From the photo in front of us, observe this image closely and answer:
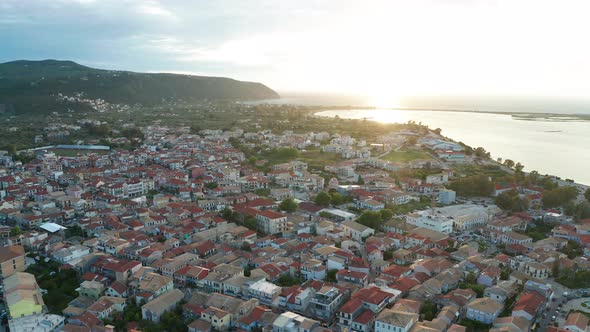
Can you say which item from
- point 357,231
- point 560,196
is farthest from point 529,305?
point 560,196

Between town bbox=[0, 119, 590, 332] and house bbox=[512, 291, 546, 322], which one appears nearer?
house bbox=[512, 291, 546, 322]

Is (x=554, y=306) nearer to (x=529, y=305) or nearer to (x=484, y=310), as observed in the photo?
(x=529, y=305)

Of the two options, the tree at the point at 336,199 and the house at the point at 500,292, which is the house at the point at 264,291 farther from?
the tree at the point at 336,199

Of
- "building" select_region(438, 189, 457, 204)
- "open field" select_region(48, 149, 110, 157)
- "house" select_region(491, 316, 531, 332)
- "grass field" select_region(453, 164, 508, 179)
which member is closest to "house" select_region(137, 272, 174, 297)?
"house" select_region(491, 316, 531, 332)

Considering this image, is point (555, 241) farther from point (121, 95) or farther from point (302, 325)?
point (121, 95)

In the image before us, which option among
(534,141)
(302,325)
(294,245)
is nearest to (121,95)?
(534,141)

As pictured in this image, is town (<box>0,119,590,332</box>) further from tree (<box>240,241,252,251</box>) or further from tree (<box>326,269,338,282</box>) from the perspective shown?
tree (<box>240,241,252,251</box>)
